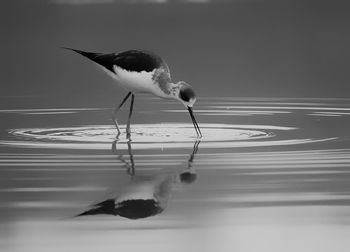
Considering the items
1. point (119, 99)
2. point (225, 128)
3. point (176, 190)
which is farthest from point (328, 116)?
point (176, 190)

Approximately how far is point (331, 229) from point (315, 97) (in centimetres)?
959

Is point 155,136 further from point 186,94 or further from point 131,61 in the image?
point 131,61

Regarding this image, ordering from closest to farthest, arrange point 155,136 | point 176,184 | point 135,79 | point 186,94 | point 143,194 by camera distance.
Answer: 1. point 143,194
2. point 176,184
3. point 155,136
4. point 186,94
5. point 135,79

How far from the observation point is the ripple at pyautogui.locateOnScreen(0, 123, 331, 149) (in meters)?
9.98

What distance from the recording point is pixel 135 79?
11.8 metres

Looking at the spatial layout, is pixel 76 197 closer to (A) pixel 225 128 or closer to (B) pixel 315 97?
(A) pixel 225 128

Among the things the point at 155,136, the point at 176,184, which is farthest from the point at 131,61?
the point at 176,184

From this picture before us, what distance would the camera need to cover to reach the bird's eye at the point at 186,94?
11.6m

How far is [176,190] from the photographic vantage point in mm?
7418

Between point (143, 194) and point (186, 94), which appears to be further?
point (186, 94)

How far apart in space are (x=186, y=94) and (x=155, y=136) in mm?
1117

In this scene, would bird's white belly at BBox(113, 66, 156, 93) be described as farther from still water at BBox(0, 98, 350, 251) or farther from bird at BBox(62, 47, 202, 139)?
still water at BBox(0, 98, 350, 251)

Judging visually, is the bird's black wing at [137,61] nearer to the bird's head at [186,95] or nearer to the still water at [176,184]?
the bird's head at [186,95]

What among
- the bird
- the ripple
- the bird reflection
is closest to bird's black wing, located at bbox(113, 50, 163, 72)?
the bird
